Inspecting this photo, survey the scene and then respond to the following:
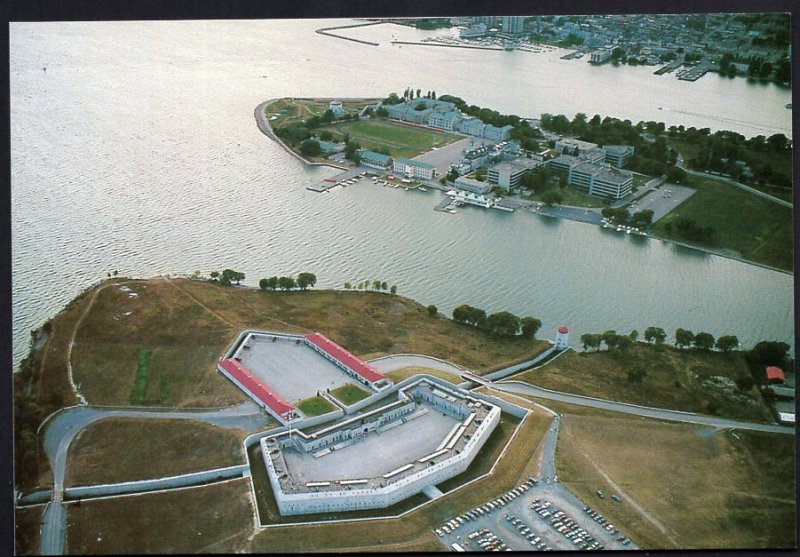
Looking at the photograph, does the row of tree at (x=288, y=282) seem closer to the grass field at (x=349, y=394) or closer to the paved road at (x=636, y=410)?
the grass field at (x=349, y=394)

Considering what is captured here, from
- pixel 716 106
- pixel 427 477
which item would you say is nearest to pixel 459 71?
pixel 716 106

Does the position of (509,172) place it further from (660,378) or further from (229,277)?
(660,378)

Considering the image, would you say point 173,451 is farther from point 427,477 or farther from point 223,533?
point 427,477

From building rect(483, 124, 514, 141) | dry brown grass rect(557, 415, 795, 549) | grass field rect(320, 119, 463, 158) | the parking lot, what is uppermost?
building rect(483, 124, 514, 141)

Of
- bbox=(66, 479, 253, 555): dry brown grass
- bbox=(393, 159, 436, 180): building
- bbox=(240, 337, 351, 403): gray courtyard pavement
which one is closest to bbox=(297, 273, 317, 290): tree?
bbox=(240, 337, 351, 403): gray courtyard pavement

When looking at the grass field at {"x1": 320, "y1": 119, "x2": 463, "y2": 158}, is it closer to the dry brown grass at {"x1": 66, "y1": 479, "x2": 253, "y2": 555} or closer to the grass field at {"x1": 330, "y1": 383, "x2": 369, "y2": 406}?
Answer: the grass field at {"x1": 330, "y1": 383, "x2": 369, "y2": 406}

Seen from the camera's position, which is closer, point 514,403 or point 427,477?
point 427,477
